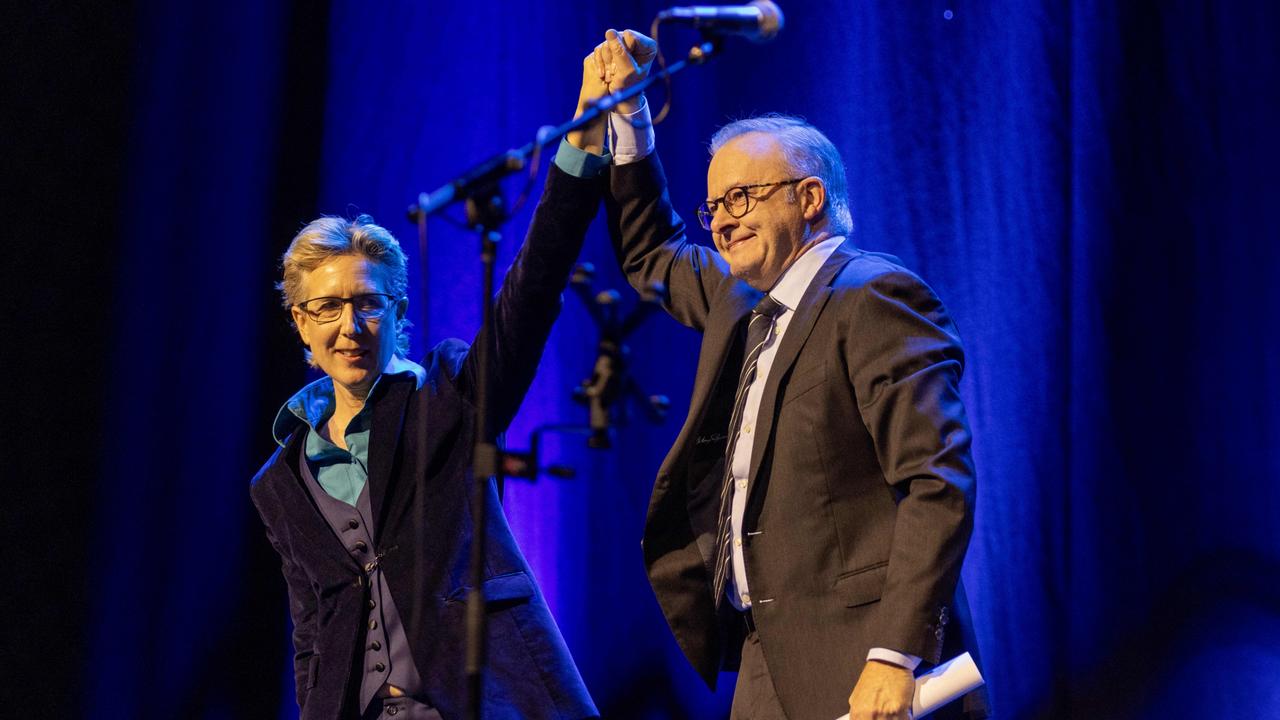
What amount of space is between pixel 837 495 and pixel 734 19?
73cm

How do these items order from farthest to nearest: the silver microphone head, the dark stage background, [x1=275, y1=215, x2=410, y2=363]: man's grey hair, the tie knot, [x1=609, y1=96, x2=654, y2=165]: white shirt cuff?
the dark stage background
[x1=275, y1=215, x2=410, y2=363]: man's grey hair
[x1=609, y1=96, x2=654, y2=165]: white shirt cuff
the tie knot
the silver microphone head

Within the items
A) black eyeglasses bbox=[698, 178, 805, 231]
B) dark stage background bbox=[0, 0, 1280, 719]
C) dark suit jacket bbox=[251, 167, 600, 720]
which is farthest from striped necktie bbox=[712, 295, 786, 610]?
dark stage background bbox=[0, 0, 1280, 719]

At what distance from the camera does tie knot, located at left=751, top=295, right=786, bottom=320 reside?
2117 mm

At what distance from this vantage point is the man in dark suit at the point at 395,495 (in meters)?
2.07

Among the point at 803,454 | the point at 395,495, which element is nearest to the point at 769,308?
the point at 803,454

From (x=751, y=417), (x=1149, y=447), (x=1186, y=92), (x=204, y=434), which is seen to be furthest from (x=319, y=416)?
(x=1186, y=92)

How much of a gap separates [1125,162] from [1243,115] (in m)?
0.27

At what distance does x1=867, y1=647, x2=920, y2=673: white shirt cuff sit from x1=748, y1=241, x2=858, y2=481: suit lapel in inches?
13.4

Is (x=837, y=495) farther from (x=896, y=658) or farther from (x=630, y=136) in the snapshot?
(x=630, y=136)

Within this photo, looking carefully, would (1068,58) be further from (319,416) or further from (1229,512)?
(319,416)

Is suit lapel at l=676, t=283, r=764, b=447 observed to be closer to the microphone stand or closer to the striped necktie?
the striped necktie

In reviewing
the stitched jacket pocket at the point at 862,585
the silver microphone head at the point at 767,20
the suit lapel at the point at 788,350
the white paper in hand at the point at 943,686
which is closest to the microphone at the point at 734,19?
the silver microphone head at the point at 767,20

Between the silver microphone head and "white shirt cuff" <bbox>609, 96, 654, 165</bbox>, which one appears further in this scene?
"white shirt cuff" <bbox>609, 96, 654, 165</bbox>

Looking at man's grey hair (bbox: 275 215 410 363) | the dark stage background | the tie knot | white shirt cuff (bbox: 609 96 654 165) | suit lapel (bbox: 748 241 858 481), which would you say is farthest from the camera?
the dark stage background
